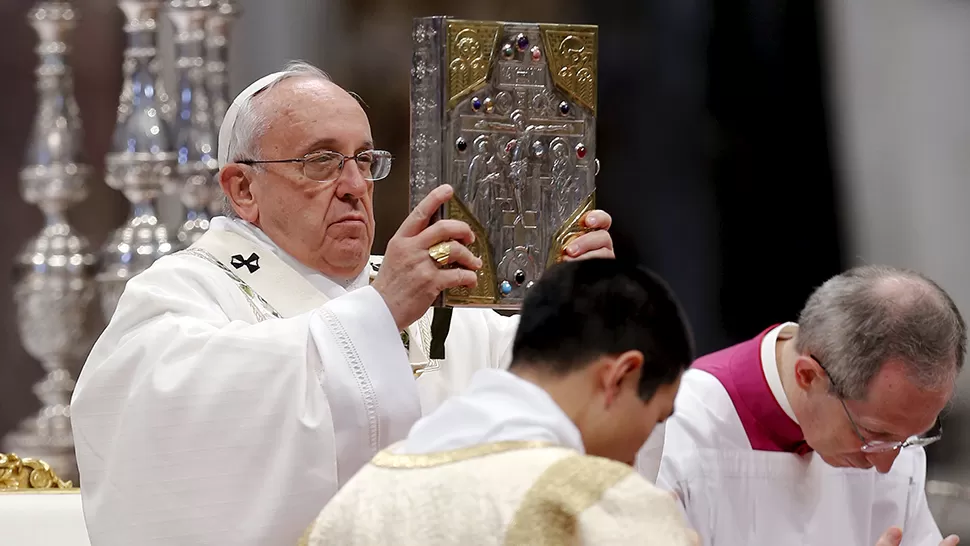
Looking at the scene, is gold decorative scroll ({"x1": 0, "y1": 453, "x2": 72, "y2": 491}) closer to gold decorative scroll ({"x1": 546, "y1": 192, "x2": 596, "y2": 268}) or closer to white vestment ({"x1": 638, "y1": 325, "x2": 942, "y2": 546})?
white vestment ({"x1": 638, "y1": 325, "x2": 942, "y2": 546})

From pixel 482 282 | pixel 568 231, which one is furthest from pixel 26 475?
pixel 568 231

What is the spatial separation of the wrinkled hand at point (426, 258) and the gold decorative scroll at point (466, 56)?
0.22 m

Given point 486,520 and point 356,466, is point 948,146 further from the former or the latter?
point 486,520

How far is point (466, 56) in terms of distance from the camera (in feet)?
11.1

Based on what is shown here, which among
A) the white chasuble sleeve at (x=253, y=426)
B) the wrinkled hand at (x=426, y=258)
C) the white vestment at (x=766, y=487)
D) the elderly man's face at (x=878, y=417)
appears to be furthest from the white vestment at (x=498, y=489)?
the white vestment at (x=766, y=487)

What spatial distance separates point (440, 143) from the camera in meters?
3.41

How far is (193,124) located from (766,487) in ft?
8.85

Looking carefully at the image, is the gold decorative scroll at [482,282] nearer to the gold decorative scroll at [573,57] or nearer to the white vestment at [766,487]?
the gold decorative scroll at [573,57]

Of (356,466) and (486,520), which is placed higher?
(486,520)

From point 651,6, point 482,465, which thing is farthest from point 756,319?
point 482,465

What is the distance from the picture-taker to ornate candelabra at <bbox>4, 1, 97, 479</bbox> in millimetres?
5906

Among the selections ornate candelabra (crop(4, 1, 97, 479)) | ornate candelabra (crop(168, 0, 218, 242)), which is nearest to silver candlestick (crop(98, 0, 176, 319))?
ornate candelabra (crop(168, 0, 218, 242))

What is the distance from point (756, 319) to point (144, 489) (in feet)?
12.6

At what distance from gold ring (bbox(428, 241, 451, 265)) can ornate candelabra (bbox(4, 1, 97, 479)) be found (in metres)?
2.87
